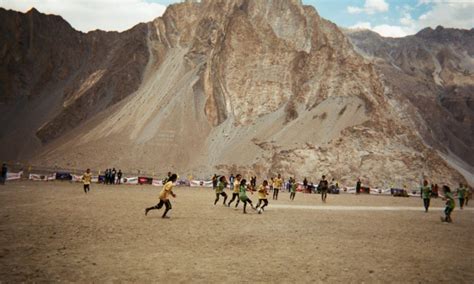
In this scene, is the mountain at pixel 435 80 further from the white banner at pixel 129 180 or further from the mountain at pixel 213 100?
the white banner at pixel 129 180

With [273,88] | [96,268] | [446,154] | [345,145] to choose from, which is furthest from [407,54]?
[96,268]

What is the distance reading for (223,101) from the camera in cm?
7638

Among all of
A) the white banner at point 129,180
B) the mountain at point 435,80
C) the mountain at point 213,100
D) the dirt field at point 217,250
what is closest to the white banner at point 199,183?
the white banner at point 129,180

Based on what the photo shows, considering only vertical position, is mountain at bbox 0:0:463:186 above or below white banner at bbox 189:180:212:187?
above

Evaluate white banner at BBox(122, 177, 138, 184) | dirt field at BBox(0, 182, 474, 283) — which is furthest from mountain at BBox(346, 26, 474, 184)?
dirt field at BBox(0, 182, 474, 283)

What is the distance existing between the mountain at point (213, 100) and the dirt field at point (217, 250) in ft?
147

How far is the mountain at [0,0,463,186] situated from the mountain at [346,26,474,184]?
944 centimetres

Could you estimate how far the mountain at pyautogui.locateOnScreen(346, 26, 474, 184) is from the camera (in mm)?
83688

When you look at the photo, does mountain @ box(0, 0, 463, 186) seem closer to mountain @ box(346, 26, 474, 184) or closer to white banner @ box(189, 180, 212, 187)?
mountain @ box(346, 26, 474, 184)

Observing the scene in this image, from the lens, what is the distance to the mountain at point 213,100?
61438mm

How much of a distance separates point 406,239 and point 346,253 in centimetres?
386

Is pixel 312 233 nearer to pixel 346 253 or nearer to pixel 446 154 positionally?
pixel 346 253

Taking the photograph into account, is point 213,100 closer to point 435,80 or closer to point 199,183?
point 199,183

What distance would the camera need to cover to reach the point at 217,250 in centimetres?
1015
